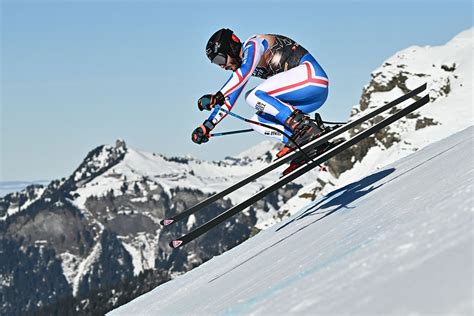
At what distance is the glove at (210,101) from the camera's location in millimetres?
8930

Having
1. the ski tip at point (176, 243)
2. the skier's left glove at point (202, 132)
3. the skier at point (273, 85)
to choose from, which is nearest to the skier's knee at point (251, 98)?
the skier at point (273, 85)

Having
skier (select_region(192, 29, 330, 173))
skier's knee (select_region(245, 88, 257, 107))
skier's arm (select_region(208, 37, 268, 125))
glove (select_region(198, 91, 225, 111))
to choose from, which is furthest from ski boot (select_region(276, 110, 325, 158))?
glove (select_region(198, 91, 225, 111))

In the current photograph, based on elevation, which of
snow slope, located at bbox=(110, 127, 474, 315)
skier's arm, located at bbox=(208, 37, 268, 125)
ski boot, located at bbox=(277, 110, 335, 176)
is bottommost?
snow slope, located at bbox=(110, 127, 474, 315)

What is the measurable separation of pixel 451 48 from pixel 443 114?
29.0 meters

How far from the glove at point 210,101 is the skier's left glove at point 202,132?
518 millimetres

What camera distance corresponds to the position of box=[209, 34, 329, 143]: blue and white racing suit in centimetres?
912

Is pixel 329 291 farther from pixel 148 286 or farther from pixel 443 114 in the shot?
pixel 148 286

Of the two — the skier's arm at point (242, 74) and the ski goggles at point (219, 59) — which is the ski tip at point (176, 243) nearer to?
the skier's arm at point (242, 74)

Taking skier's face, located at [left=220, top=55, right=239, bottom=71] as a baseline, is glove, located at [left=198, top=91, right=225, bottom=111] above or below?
below

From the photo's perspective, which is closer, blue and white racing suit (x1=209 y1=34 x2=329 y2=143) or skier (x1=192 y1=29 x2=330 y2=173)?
skier (x1=192 y1=29 x2=330 y2=173)

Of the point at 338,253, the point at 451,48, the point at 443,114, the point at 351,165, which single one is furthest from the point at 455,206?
the point at 451,48

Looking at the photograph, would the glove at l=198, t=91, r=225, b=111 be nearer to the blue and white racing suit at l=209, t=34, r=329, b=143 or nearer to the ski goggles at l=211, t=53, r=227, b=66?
the blue and white racing suit at l=209, t=34, r=329, b=143

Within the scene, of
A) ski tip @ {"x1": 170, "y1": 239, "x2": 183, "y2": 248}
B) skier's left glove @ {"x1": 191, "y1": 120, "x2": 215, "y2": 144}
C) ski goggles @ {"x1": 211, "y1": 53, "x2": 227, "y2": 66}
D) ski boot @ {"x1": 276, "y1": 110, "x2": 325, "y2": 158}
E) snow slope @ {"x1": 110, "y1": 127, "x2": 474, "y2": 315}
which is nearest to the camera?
snow slope @ {"x1": 110, "y1": 127, "x2": 474, "y2": 315}

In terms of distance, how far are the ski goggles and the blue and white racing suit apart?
22cm
